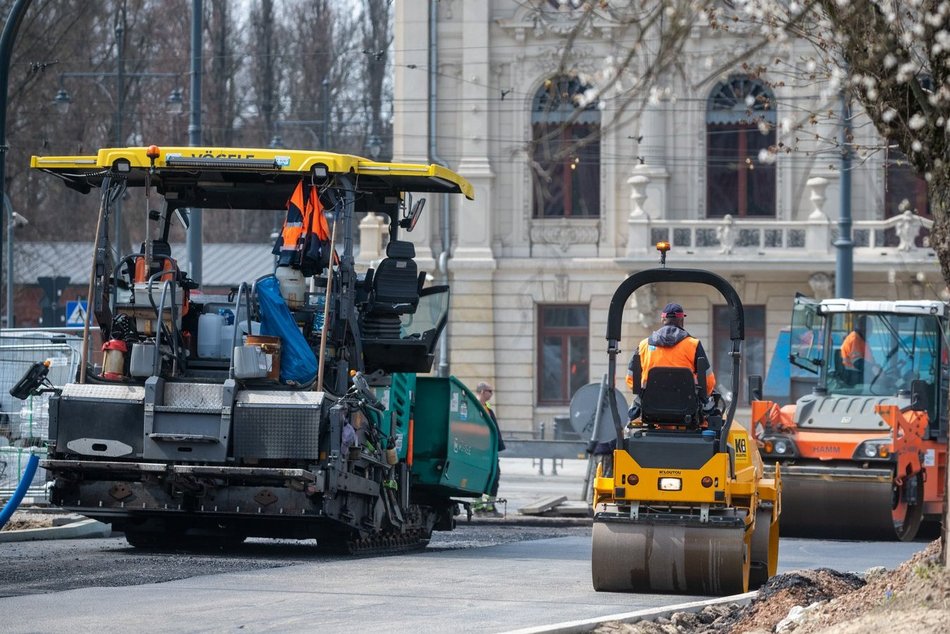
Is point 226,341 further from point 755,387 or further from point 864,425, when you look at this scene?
point 864,425

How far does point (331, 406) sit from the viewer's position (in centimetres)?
1455

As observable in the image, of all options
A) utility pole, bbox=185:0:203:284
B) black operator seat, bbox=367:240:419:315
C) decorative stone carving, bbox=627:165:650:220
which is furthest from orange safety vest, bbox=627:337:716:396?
decorative stone carving, bbox=627:165:650:220

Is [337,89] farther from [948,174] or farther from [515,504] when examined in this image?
[948,174]

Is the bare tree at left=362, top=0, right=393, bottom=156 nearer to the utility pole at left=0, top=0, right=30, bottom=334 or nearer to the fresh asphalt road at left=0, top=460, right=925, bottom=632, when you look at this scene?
the utility pole at left=0, top=0, right=30, bottom=334

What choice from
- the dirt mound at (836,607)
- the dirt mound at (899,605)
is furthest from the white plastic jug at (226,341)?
the dirt mound at (899,605)

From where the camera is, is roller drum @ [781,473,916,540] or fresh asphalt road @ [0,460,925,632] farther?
roller drum @ [781,473,916,540]

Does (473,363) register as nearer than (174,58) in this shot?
Yes

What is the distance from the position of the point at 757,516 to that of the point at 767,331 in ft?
87.9

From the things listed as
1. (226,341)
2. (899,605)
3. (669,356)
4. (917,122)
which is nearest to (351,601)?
(669,356)

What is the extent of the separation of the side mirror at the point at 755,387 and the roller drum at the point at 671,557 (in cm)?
401

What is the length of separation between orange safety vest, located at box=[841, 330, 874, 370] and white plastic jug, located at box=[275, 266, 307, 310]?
819cm

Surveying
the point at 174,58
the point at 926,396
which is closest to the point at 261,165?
the point at 926,396

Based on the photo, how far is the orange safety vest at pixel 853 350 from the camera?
20.9m

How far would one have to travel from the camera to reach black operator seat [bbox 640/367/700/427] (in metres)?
12.6
